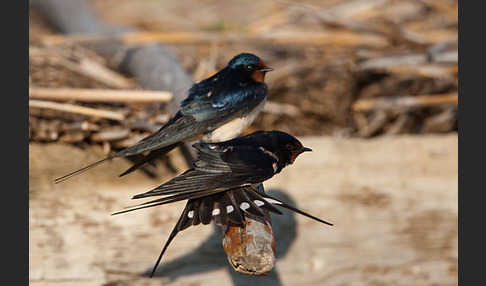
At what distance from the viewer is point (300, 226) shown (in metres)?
4.51

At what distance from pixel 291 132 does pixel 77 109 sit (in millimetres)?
1925

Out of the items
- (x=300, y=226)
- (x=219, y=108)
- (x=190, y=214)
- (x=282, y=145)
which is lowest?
(x=300, y=226)

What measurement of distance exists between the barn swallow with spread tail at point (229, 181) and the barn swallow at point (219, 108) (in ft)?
0.98

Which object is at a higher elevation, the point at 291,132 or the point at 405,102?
the point at 405,102

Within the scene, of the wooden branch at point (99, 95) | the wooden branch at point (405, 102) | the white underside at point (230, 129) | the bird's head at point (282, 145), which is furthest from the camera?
the wooden branch at point (405, 102)

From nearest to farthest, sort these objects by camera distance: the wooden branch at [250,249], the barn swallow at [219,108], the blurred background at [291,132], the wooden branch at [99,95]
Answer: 1. the wooden branch at [250,249]
2. the barn swallow at [219,108]
3. the blurred background at [291,132]
4. the wooden branch at [99,95]

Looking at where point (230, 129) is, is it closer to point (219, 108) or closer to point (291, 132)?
point (219, 108)

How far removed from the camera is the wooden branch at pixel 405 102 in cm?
569

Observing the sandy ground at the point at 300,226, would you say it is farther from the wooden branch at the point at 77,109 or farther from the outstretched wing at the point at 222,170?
the outstretched wing at the point at 222,170

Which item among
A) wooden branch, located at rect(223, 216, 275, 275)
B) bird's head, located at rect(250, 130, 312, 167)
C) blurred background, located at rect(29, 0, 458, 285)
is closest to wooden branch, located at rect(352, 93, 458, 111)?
blurred background, located at rect(29, 0, 458, 285)

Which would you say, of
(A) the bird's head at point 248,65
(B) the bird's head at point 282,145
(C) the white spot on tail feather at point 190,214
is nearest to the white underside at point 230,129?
(A) the bird's head at point 248,65

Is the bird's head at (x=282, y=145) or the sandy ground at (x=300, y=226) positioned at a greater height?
the bird's head at (x=282, y=145)

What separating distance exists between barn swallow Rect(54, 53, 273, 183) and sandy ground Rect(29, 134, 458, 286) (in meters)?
0.77

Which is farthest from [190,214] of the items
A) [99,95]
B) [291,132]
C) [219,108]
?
[291,132]
